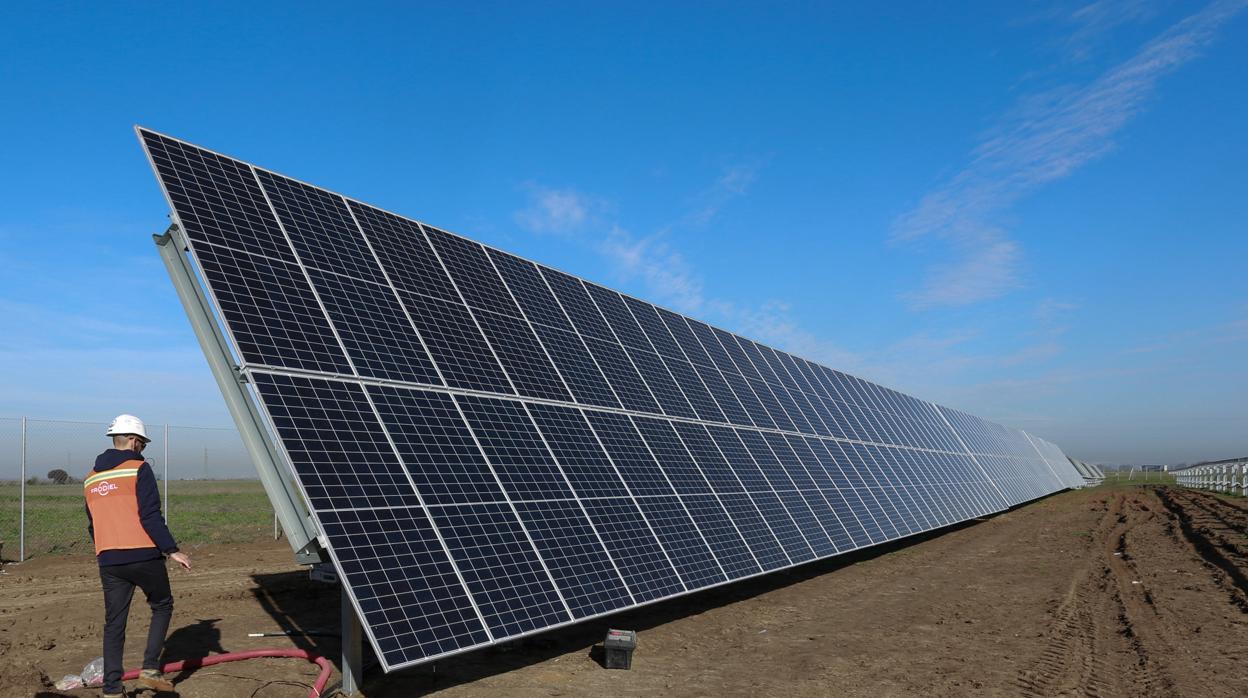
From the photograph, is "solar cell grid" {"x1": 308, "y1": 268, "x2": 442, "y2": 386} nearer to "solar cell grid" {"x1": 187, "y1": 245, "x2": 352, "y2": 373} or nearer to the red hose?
"solar cell grid" {"x1": 187, "y1": 245, "x2": 352, "y2": 373}

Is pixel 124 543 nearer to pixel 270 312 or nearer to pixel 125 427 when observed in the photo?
pixel 125 427

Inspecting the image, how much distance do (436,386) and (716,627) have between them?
5.61 m

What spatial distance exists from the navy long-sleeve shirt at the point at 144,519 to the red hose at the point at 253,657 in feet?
5.52

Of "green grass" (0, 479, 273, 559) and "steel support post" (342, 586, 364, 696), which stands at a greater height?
"green grass" (0, 479, 273, 559)

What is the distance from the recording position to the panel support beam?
23.9ft

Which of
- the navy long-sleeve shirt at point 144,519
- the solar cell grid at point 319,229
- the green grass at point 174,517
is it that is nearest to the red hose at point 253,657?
the navy long-sleeve shirt at point 144,519

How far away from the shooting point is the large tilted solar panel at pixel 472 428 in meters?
7.22

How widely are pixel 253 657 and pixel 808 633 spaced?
24.5 ft

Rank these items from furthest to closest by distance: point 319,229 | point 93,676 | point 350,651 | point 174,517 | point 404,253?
point 174,517
point 404,253
point 319,229
point 93,676
point 350,651

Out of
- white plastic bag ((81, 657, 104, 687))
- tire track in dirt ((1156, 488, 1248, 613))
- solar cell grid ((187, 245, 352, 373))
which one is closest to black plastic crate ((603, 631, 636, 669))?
solar cell grid ((187, 245, 352, 373))

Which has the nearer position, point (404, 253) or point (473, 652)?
point (473, 652)

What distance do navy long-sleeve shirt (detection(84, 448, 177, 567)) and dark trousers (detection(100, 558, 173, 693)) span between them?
0.21ft

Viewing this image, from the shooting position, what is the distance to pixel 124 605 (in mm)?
6715

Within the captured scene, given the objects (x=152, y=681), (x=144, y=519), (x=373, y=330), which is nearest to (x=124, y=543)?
(x=144, y=519)
